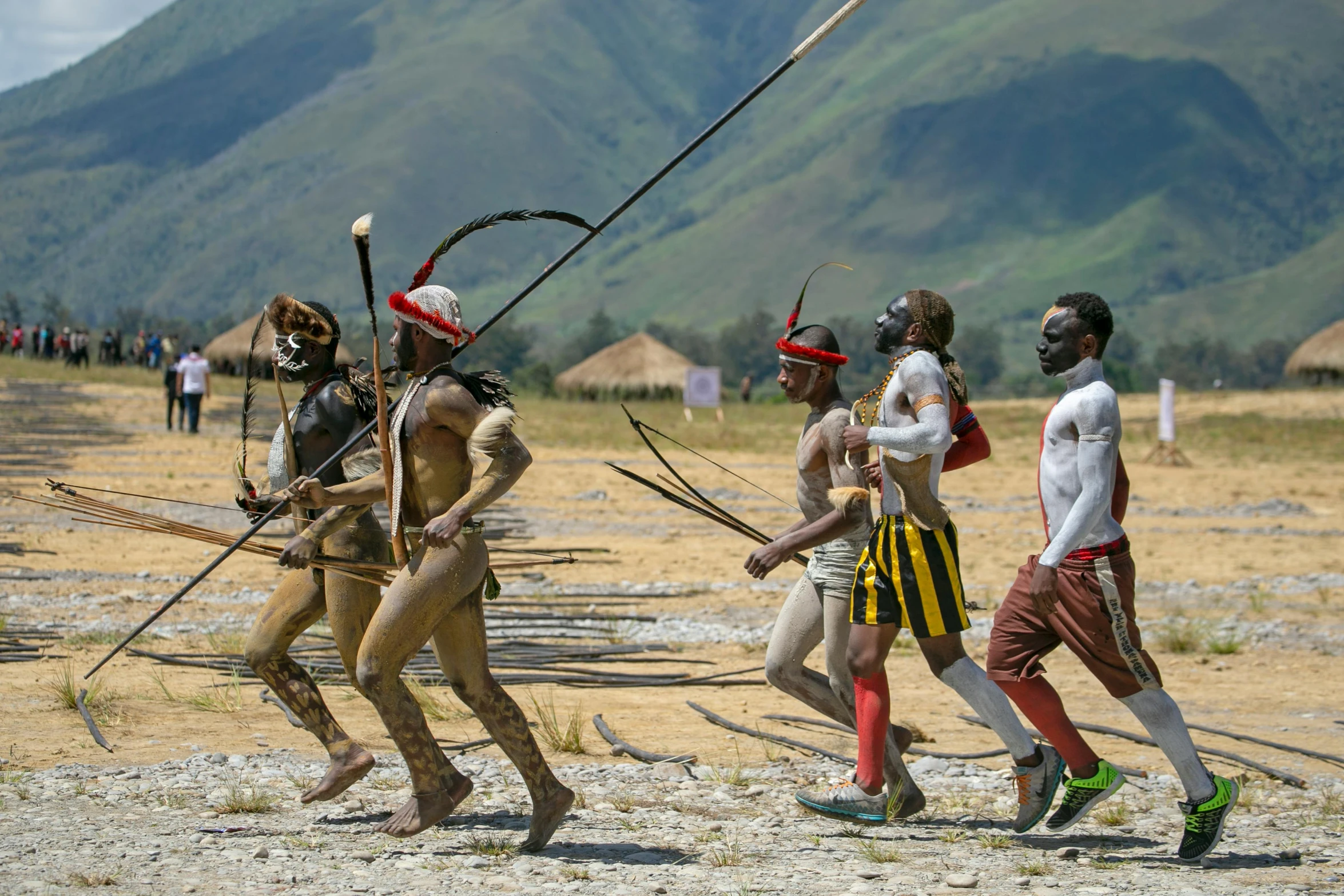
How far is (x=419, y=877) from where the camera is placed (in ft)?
15.6

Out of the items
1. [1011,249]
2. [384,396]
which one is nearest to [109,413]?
Answer: [384,396]

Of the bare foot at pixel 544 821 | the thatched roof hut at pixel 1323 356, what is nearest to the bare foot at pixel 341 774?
the bare foot at pixel 544 821

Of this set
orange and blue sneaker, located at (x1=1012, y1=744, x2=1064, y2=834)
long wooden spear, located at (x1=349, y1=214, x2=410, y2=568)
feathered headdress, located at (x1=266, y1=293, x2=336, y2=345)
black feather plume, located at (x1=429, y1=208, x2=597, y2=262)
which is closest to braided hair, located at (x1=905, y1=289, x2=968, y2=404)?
black feather plume, located at (x1=429, y1=208, x2=597, y2=262)

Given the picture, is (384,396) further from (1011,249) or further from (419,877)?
(1011,249)

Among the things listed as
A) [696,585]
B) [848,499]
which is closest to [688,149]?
[848,499]

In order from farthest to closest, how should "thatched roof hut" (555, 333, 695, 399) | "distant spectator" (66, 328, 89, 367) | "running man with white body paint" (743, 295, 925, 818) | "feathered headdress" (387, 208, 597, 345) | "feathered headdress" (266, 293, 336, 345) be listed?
1. "thatched roof hut" (555, 333, 695, 399)
2. "distant spectator" (66, 328, 89, 367)
3. "feathered headdress" (266, 293, 336, 345)
4. "running man with white body paint" (743, 295, 925, 818)
5. "feathered headdress" (387, 208, 597, 345)

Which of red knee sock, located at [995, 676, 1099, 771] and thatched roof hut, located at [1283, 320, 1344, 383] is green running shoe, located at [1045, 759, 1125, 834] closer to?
red knee sock, located at [995, 676, 1099, 771]

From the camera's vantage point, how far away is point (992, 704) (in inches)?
206

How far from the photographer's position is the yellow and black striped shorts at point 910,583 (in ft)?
17.0

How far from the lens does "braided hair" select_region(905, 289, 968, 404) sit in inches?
211

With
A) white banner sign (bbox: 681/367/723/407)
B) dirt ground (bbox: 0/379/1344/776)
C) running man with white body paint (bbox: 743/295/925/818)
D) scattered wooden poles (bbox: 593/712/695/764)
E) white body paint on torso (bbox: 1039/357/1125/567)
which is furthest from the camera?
white banner sign (bbox: 681/367/723/407)

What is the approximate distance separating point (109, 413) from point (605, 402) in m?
22.3

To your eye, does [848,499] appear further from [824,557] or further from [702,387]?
[702,387]

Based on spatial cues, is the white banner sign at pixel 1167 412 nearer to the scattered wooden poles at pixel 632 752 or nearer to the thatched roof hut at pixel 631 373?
the scattered wooden poles at pixel 632 752
